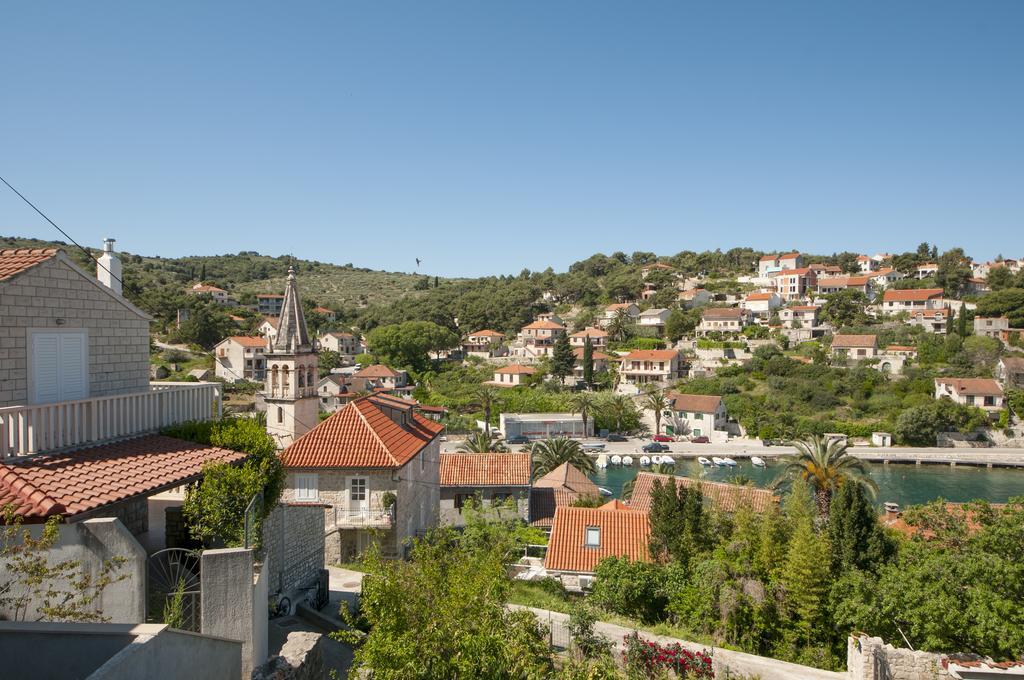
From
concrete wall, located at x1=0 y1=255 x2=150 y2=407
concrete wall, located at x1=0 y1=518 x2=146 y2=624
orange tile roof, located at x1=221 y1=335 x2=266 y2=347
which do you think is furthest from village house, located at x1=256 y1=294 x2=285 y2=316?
concrete wall, located at x1=0 y1=518 x2=146 y2=624

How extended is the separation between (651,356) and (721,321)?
2362cm

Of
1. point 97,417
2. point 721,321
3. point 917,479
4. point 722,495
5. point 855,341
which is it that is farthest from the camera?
point 721,321

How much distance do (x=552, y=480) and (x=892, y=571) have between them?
22.5 m

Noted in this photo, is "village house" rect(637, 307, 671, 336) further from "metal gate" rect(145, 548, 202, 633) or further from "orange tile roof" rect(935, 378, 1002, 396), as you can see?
"metal gate" rect(145, 548, 202, 633)

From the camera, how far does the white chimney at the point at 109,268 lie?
43.1ft

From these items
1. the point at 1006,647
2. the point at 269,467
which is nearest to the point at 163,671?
the point at 269,467

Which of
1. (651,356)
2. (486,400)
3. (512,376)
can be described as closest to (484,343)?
(512,376)

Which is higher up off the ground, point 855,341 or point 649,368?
point 855,341

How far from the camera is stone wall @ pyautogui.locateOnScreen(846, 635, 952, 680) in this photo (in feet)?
43.3

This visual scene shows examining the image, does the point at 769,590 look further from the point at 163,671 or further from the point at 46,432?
the point at 46,432

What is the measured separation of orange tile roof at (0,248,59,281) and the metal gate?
454cm

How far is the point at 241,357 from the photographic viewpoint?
270 ft

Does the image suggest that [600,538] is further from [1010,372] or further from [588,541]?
[1010,372]

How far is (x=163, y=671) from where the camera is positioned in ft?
21.6
